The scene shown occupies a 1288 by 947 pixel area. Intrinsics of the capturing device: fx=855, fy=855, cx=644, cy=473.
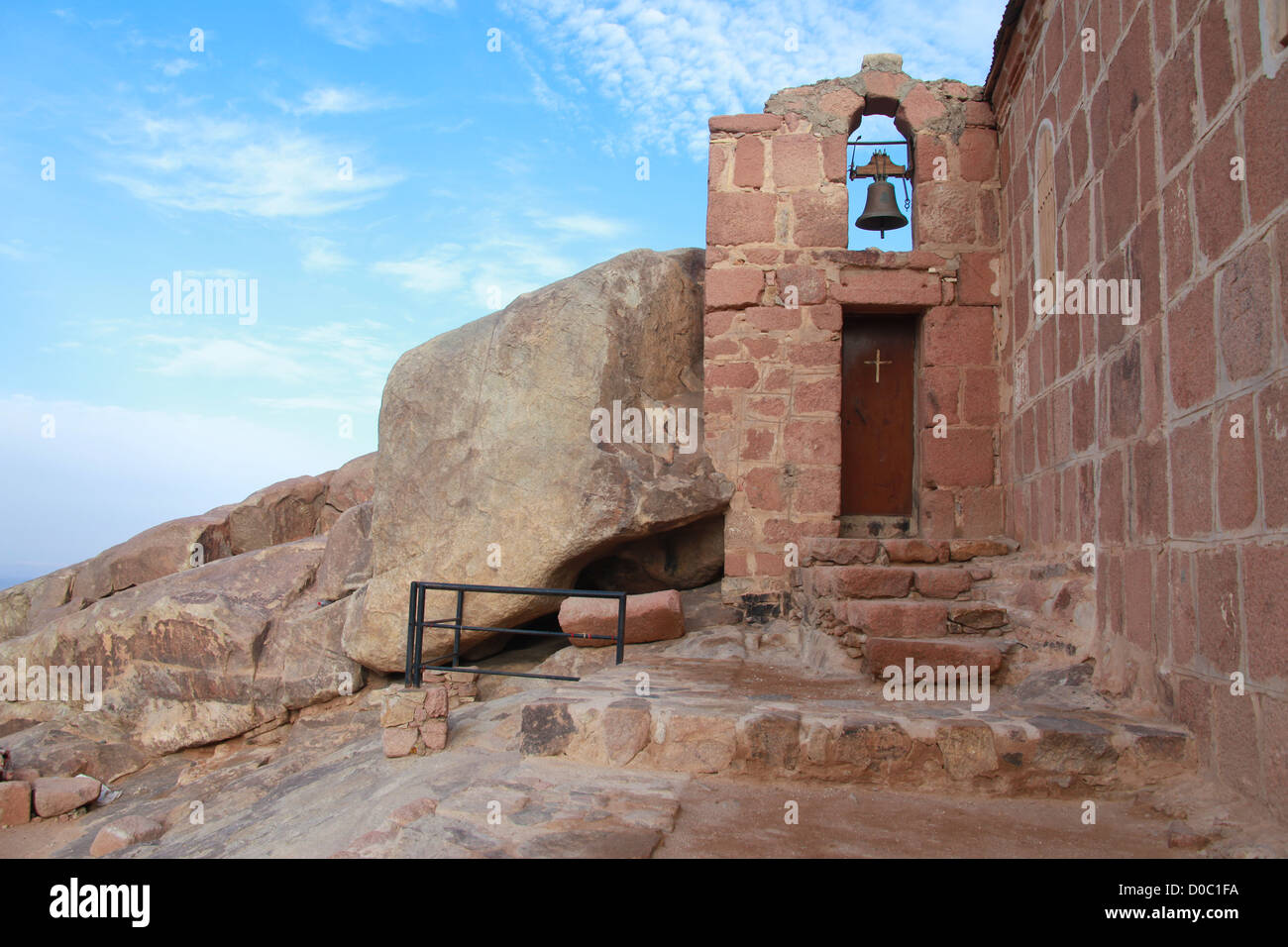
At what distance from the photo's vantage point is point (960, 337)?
6441 millimetres

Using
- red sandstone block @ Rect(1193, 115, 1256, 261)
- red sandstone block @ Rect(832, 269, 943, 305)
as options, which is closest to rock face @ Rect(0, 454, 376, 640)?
red sandstone block @ Rect(832, 269, 943, 305)

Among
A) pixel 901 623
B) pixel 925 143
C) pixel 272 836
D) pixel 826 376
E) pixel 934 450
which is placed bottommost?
pixel 272 836

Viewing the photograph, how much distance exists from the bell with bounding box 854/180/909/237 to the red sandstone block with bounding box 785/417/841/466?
1.55 metres

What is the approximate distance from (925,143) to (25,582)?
11.6 meters

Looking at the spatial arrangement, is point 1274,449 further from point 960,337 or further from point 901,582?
point 960,337

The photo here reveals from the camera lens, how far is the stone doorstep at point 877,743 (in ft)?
10.2

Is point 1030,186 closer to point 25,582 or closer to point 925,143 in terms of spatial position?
point 925,143

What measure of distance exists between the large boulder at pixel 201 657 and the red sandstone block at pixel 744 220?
4.68 meters

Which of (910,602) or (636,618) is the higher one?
(910,602)

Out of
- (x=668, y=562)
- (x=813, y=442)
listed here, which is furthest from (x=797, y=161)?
(x=668, y=562)

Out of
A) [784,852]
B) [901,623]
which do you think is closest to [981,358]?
[901,623]

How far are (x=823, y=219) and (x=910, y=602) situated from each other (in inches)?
132

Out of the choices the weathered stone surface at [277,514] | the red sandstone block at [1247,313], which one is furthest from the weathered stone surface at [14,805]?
the red sandstone block at [1247,313]

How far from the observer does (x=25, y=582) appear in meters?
10.8
